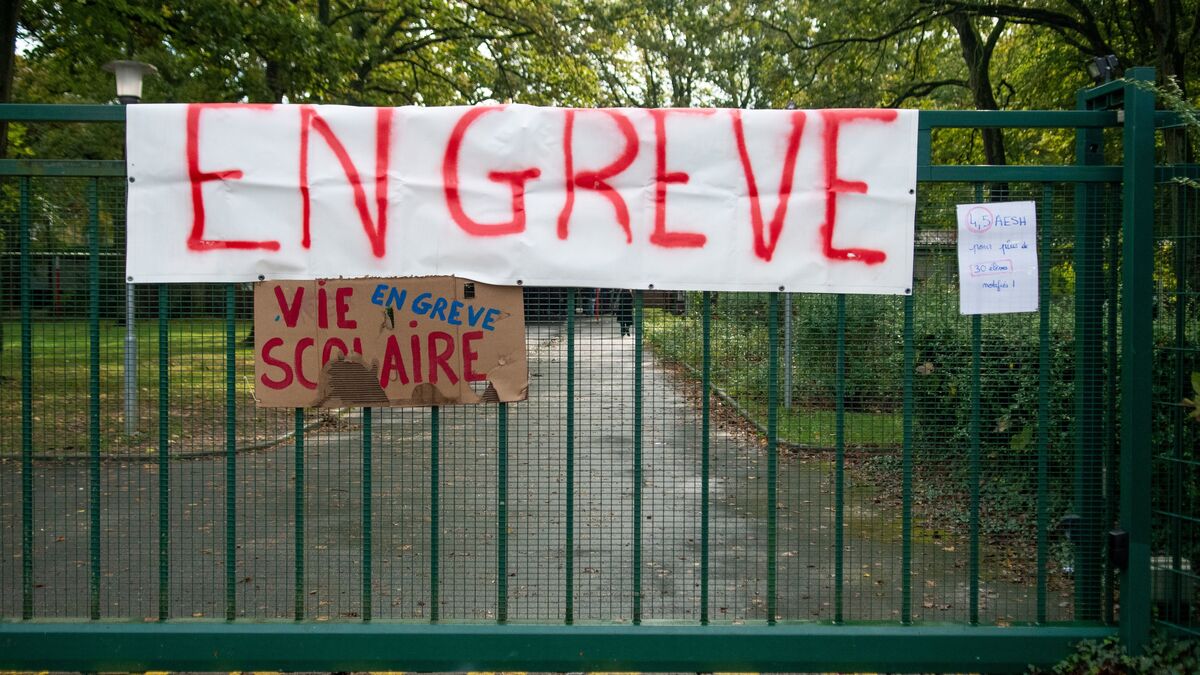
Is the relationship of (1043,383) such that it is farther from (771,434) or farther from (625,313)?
(625,313)

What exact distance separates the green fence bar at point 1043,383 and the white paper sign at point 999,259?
0.05 metres

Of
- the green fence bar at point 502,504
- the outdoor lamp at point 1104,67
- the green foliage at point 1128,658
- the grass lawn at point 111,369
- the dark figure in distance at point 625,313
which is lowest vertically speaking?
the green foliage at point 1128,658

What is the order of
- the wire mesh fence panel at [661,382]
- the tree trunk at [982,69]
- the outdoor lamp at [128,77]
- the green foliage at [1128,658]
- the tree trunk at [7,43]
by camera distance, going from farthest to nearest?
the tree trunk at [982,69]
the tree trunk at [7,43]
the outdoor lamp at [128,77]
the wire mesh fence panel at [661,382]
the green foliage at [1128,658]

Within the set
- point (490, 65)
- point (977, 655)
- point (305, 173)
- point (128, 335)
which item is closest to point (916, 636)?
point (977, 655)

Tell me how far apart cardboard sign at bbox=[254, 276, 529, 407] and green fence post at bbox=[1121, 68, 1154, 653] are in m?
2.58

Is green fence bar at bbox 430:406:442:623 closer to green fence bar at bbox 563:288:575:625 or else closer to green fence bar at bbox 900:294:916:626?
green fence bar at bbox 563:288:575:625

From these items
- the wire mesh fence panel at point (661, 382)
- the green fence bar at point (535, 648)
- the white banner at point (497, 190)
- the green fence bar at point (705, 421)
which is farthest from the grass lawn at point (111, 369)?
the green fence bar at point (705, 421)

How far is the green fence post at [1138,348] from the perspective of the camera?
4.17m

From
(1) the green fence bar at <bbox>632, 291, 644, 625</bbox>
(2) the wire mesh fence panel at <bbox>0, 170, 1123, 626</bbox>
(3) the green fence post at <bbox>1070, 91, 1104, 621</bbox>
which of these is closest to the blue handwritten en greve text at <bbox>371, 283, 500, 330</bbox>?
(2) the wire mesh fence panel at <bbox>0, 170, 1123, 626</bbox>

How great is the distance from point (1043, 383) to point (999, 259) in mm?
556

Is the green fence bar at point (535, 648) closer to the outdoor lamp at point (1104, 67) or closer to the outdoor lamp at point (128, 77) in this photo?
the outdoor lamp at point (1104, 67)

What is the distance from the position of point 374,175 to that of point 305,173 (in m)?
0.29

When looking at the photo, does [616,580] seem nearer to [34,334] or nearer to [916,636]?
[916,636]

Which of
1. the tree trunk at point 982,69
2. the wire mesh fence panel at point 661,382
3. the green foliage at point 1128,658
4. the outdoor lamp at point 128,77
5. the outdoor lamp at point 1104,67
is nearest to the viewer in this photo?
the green foliage at point 1128,658
